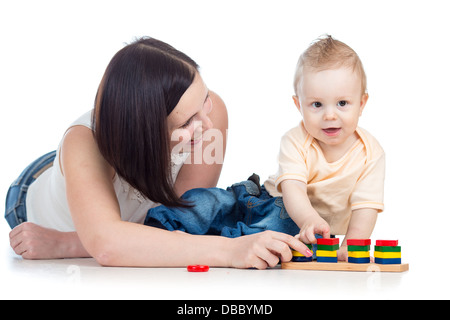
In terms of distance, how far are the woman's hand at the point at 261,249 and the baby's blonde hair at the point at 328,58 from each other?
540 millimetres

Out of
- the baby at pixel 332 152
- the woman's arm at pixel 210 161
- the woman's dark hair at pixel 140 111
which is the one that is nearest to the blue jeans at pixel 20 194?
the woman's arm at pixel 210 161

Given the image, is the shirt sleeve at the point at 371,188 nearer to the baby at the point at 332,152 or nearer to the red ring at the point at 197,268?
the baby at the point at 332,152

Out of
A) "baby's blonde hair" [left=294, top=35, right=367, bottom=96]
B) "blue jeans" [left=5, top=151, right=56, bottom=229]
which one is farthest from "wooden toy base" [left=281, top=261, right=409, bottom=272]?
"blue jeans" [left=5, top=151, right=56, bottom=229]

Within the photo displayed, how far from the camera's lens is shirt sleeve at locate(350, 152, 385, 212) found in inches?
68.2

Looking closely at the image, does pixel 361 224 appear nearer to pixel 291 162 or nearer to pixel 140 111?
pixel 291 162

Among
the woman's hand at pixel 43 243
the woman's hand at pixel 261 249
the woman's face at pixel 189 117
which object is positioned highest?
the woman's face at pixel 189 117

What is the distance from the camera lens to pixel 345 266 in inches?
58.8

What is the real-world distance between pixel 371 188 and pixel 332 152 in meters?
0.17

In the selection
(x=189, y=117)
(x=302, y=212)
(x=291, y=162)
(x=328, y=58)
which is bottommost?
(x=302, y=212)

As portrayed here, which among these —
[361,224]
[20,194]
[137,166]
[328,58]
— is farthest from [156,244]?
[20,194]

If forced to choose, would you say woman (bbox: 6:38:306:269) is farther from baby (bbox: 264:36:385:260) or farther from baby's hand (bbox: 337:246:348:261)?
baby (bbox: 264:36:385:260)

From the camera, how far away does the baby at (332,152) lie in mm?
1725

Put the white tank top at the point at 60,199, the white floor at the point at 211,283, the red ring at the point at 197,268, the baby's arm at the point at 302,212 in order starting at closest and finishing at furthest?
1. the white floor at the point at 211,283
2. the red ring at the point at 197,268
3. the baby's arm at the point at 302,212
4. the white tank top at the point at 60,199
